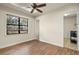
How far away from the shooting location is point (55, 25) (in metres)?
4.02

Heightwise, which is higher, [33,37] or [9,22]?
[9,22]

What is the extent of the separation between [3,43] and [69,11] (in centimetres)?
310

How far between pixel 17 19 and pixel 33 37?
231 centimetres

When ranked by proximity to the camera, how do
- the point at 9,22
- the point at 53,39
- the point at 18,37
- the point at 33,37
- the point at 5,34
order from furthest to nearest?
the point at 33,37 → the point at 53,39 → the point at 18,37 → the point at 5,34 → the point at 9,22

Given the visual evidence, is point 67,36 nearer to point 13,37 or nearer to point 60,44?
point 60,44

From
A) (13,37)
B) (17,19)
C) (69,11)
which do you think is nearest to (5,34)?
(13,37)

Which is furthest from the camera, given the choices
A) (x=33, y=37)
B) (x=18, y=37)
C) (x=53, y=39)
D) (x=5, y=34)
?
(x=33, y=37)

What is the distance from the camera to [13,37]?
130 inches

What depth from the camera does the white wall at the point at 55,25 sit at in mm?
3578

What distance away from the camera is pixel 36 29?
5418 millimetres

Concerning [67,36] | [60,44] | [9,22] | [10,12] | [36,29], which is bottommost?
[60,44]

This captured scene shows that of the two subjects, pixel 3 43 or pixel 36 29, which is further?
pixel 36 29

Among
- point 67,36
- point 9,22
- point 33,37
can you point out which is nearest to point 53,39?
point 67,36

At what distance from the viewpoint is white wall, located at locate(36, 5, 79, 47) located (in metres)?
3.58
